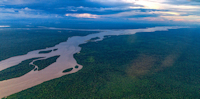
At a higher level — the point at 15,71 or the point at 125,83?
the point at 15,71

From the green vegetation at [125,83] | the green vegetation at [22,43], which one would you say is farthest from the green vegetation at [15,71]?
the green vegetation at [22,43]

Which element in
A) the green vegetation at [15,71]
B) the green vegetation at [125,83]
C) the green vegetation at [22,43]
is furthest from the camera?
the green vegetation at [22,43]

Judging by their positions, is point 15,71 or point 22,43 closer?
point 15,71

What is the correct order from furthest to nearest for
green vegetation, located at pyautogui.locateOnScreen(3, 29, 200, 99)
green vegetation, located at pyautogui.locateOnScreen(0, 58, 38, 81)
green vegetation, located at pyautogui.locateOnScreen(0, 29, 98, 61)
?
green vegetation, located at pyautogui.locateOnScreen(0, 29, 98, 61) → green vegetation, located at pyautogui.locateOnScreen(0, 58, 38, 81) → green vegetation, located at pyautogui.locateOnScreen(3, 29, 200, 99)

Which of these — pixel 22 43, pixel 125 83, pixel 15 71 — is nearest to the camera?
pixel 125 83

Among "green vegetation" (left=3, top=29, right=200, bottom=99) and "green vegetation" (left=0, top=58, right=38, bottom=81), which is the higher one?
"green vegetation" (left=0, top=58, right=38, bottom=81)

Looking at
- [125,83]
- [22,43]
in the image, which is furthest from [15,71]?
[22,43]

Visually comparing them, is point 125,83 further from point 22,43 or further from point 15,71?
point 22,43

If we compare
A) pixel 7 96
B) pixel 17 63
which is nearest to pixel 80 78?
pixel 7 96

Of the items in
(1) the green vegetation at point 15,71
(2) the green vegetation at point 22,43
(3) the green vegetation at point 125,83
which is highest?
(2) the green vegetation at point 22,43

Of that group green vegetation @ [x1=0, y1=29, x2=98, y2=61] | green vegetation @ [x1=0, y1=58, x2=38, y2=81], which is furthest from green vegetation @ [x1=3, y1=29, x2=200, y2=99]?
green vegetation @ [x1=0, y1=29, x2=98, y2=61]

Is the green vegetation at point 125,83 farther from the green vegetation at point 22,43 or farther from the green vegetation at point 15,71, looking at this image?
the green vegetation at point 22,43

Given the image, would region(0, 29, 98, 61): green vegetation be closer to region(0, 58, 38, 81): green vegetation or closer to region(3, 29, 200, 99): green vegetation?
region(0, 58, 38, 81): green vegetation
